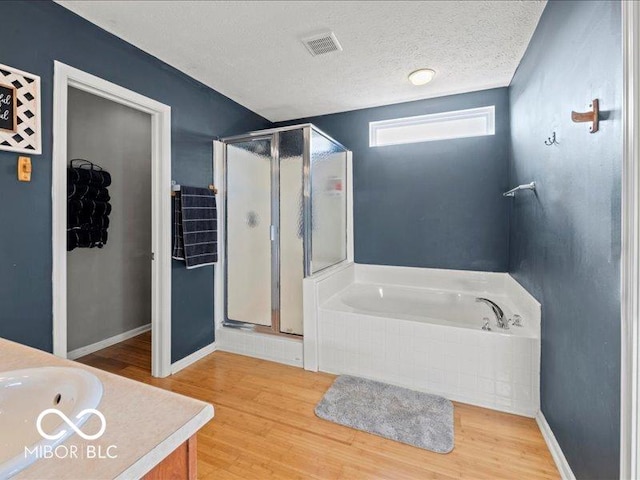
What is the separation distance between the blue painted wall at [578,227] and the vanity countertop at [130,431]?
135 centimetres

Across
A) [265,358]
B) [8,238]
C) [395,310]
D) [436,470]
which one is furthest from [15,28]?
[395,310]

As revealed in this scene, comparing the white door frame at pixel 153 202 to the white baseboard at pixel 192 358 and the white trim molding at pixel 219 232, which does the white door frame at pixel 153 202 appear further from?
the white trim molding at pixel 219 232

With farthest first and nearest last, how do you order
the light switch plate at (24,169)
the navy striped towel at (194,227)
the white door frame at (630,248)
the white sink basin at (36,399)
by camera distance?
the navy striped towel at (194,227) < the light switch plate at (24,169) < the white door frame at (630,248) < the white sink basin at (36,399)

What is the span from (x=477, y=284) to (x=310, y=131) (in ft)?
7.06

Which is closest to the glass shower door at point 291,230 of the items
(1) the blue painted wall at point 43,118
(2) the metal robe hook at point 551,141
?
(1) the blue painted wall at point 43,118

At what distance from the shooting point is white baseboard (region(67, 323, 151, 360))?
9.15 feet

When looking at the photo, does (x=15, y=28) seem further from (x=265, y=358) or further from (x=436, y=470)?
(x=436, y=470)

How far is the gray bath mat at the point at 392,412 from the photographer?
175 centimetres

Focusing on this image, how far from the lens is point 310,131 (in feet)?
8.66

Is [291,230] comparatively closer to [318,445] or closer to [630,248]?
[318,445]

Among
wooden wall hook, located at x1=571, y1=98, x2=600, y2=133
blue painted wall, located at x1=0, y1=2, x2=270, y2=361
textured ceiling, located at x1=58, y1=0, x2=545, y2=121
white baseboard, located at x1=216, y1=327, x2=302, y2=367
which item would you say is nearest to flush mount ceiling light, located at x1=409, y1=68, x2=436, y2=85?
textured ceiling, located at x1=58, y1=0, x2=545, y2=121

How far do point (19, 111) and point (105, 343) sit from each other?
2.36 meters

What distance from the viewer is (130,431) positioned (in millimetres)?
614

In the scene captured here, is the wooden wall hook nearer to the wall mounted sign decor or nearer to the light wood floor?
the light wood floor
